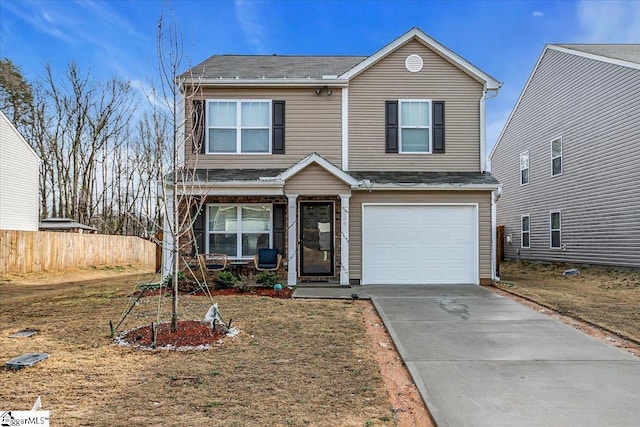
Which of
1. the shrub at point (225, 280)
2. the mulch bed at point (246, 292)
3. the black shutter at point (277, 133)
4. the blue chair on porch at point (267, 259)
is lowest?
the mulch bed at point (246, 292)

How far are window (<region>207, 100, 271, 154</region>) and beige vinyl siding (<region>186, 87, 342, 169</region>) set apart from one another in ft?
0.60

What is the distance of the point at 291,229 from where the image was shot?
11.0 meters

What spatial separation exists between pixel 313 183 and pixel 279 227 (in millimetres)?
1687

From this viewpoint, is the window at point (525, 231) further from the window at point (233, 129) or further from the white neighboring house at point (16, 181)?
the white neighboring house at point (16, 181)

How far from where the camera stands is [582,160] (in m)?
15.6

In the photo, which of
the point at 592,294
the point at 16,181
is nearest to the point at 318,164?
the point at 592,294

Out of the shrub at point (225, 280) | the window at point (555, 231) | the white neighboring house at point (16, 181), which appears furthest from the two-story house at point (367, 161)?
the white neighboring house at point (16, 181)

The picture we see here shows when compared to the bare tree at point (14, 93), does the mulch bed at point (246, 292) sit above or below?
below

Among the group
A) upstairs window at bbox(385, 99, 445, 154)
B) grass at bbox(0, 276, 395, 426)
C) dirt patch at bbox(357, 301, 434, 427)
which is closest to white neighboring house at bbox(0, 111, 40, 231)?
grass at bbox(0, 276, 395, 426)

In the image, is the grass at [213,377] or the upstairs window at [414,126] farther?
the upstairs window at [414,126]

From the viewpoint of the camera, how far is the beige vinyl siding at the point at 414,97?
11.8 meters

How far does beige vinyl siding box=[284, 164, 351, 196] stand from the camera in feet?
34.9

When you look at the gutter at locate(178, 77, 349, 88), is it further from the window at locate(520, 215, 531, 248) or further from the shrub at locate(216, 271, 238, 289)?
the window at locate(520, 215, 531, 248)

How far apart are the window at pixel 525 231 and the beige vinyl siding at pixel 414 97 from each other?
358 inches
